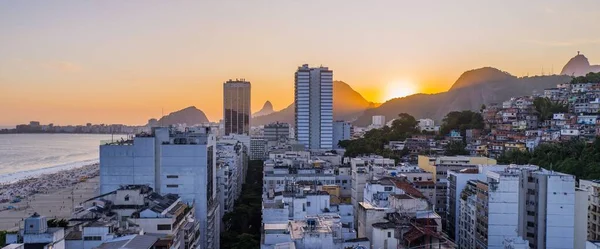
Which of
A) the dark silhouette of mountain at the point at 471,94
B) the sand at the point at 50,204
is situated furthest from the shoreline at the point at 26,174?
the dark silhouette of mountain at the point at 471,94

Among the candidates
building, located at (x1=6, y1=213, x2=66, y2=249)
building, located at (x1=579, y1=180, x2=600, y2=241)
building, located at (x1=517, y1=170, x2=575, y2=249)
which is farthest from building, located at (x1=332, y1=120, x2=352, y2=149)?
building, located at (x1=6, y1=213, x2=66, y2=249)

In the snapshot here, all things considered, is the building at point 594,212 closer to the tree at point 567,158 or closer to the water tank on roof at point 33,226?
the tree at point 567,158

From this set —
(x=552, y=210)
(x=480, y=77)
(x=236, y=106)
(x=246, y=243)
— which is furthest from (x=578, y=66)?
(x=246, y=243)

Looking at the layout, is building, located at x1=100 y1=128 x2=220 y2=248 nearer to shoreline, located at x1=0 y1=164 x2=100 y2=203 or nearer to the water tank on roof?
the water tank on roof

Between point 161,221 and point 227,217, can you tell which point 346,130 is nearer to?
point 227,217

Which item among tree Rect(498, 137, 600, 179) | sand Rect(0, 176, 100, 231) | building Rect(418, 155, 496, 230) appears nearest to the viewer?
tree Rect(498, 137, 600, 179)

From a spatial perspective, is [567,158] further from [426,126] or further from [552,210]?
[426,126]
